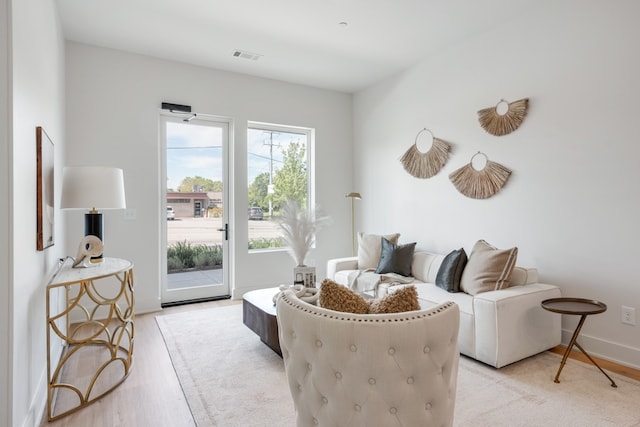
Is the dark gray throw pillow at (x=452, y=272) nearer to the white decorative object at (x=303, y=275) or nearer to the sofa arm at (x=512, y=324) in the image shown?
the sofa arm at (x=512, y=324)

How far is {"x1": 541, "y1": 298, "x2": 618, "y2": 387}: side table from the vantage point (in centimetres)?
238

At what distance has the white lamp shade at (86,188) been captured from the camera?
255 centimetres

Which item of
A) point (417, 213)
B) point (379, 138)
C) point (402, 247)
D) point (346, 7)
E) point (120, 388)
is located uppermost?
point (346, 7)

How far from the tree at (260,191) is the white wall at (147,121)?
17 centimetres

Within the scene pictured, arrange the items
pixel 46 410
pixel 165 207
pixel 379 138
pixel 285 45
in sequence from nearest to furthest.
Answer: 1. pixel 46 410
2. pixel 285 45
3. pixel 165 207
4. pixel 379 138

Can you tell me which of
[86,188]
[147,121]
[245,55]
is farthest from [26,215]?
[245,55]

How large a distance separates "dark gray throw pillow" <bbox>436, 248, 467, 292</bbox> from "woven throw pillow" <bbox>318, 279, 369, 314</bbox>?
6.70 feet

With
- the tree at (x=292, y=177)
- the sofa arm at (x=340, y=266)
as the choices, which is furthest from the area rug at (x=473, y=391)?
the tree at (x=292, y=177)

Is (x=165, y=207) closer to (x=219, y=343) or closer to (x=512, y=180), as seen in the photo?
(x=219, y=343)

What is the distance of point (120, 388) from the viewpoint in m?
2.42

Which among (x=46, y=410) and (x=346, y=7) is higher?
(x=346, y=7)

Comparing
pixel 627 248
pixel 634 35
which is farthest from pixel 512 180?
pixel 634 35

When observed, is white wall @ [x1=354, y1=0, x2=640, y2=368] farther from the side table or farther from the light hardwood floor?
the light hardwood floor

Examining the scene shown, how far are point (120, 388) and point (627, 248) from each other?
3.59m
